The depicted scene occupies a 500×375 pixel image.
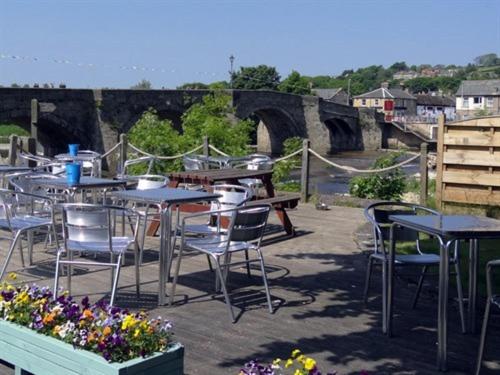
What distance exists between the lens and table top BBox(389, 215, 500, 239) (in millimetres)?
4418

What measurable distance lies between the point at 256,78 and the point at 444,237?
311 feet

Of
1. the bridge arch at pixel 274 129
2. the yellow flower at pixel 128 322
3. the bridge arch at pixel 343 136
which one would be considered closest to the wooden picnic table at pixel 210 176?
the yellow flower at pixel 128 322

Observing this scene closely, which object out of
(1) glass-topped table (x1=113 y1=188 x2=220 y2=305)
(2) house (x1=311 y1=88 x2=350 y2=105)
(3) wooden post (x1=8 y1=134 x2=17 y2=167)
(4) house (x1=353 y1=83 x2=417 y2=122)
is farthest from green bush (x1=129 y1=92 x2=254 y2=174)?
(4) house (x1=353 y1=83 x2=417 y2=122)

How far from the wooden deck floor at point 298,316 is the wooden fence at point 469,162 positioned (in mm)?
3890

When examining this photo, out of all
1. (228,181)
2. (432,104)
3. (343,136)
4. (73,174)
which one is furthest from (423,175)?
(432,104)

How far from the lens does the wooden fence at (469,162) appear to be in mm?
10945

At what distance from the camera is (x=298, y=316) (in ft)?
18.2

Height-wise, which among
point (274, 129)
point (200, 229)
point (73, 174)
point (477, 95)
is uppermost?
point (477, 95)

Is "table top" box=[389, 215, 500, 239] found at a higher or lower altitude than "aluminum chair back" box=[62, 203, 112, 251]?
higher

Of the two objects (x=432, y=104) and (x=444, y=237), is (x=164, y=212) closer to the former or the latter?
(x=444, y=237)

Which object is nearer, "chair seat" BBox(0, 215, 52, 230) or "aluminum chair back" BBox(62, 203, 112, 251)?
"aluminum chair back" BBox(62, 203, 112, 251)

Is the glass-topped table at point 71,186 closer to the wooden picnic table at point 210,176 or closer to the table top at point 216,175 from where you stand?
the wooden picnic table at point 210,176

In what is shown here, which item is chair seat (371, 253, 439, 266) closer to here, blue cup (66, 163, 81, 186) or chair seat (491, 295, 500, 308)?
chair seat (491, 295, 500, 308)

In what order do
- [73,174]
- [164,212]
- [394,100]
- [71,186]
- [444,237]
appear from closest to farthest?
[444,237]
[164,212]
[71,186]
[73,174]
[394,100]
